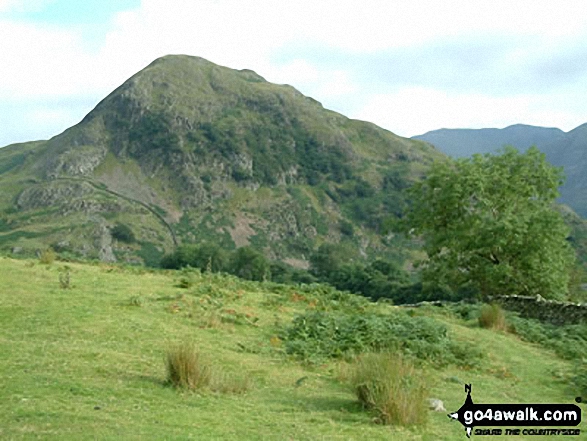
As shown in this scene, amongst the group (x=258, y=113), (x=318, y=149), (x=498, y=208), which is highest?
(x=258, y=113)

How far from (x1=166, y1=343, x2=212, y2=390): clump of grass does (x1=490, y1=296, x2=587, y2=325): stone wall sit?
15.6m

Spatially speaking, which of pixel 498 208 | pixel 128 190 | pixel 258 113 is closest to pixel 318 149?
pixel 258 113

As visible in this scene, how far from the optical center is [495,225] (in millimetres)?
26703

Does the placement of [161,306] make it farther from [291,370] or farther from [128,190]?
[128,190]

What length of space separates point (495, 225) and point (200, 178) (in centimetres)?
13914

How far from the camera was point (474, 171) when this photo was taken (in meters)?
29.0

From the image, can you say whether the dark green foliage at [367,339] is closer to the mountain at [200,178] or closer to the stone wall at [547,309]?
the stone wall at [547,309]

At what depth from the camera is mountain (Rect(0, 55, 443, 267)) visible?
438 ft

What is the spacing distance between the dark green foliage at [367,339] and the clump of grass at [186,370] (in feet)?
11.0

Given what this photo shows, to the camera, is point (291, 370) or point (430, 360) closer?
point (291, 370)

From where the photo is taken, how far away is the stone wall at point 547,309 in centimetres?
2002

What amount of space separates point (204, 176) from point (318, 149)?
126ft

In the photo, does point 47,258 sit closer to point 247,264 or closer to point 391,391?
point 391,391

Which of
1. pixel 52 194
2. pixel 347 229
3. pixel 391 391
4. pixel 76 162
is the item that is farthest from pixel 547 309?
pixel 76 162
